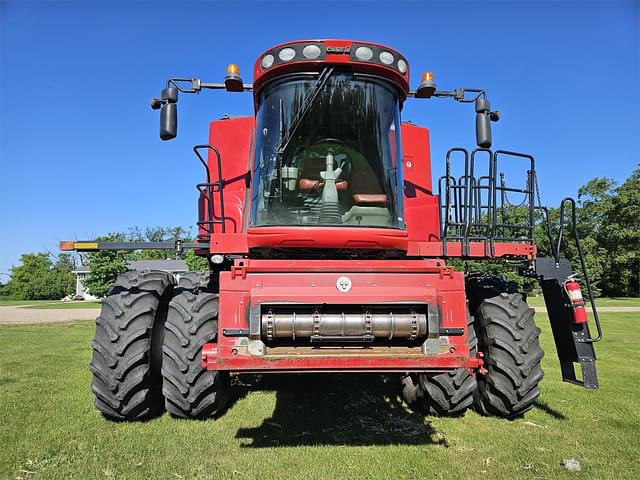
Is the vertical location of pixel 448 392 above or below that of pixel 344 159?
below

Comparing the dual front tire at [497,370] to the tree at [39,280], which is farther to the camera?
the tree at [39,280]

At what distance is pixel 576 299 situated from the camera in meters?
5.14

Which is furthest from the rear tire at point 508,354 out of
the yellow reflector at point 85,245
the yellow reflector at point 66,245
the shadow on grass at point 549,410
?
the yellow reflector at point 66,245

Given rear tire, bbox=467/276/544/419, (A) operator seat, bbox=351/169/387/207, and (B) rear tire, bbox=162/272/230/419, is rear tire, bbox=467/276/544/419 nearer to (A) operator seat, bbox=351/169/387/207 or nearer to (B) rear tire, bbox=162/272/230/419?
(A) operator seat, bbox=351/169/387/207

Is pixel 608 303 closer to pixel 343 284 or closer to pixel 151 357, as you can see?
pixel 343 284

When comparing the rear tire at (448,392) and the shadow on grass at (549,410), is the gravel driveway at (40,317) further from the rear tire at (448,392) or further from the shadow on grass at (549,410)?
the shadow on grass at (549,410)

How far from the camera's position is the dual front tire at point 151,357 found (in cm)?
471

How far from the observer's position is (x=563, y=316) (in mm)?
5312

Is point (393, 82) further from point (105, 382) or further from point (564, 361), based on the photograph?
point (105, 382)

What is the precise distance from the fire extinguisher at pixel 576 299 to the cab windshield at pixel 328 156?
2019mm

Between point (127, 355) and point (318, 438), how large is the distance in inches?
78.5

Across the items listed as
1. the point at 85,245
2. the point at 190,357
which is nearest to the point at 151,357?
the point at 190,357

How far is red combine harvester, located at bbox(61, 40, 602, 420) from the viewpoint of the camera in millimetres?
4070

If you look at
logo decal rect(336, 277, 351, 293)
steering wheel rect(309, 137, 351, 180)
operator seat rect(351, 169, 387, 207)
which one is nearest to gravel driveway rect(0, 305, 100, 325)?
steering wheel rect(309, 137, 351, 180)
